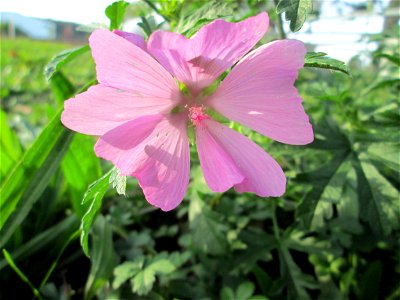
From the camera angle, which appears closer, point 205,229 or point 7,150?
point 205,229

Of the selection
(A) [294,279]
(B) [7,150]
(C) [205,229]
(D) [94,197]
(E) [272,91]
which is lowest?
(A) [294,279]

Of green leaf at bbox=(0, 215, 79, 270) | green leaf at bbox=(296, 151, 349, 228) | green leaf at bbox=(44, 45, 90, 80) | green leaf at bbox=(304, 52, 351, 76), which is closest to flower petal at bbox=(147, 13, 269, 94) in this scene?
green leaf at bbox=(304, 52, 351, 76)

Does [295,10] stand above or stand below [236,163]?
above

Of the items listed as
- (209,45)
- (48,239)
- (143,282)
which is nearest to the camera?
(209,45)

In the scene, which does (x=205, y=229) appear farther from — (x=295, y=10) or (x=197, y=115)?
(x=295, y=10)

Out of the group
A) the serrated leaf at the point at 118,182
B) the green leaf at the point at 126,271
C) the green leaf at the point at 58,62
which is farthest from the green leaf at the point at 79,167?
the serrated leaf at the point at 118,182

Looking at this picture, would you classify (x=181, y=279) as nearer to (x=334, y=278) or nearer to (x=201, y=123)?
(x=334, y=278)

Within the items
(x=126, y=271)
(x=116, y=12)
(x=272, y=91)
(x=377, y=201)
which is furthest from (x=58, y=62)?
(x=377, y=201)
